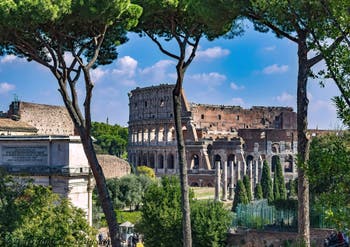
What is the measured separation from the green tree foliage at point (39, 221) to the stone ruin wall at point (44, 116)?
2122 centimetres

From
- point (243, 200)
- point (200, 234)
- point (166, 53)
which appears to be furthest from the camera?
point (243, 200)

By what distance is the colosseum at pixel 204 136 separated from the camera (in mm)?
41031

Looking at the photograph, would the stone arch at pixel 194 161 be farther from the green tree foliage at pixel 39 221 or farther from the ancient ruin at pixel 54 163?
the green tree foliage at pixel 39 221

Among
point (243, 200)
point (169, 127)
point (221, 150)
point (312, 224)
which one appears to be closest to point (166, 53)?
point (312, 224)

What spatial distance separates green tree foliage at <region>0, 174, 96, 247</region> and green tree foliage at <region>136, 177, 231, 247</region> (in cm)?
398

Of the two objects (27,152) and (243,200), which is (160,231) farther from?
(243,200)

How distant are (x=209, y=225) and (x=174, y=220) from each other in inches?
33.8

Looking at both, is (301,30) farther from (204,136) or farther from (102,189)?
(204,136)

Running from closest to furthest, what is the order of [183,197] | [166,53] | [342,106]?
[342,106] → [183,197] → [166,53]

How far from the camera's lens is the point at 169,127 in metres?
44.5

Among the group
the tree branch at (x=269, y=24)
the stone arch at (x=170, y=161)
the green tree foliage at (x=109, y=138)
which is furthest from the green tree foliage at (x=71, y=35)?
the green tree foliage at (x=109, y=138)

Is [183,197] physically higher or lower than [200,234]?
higher

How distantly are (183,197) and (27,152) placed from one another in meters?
5.63

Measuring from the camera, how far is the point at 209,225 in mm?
12727
